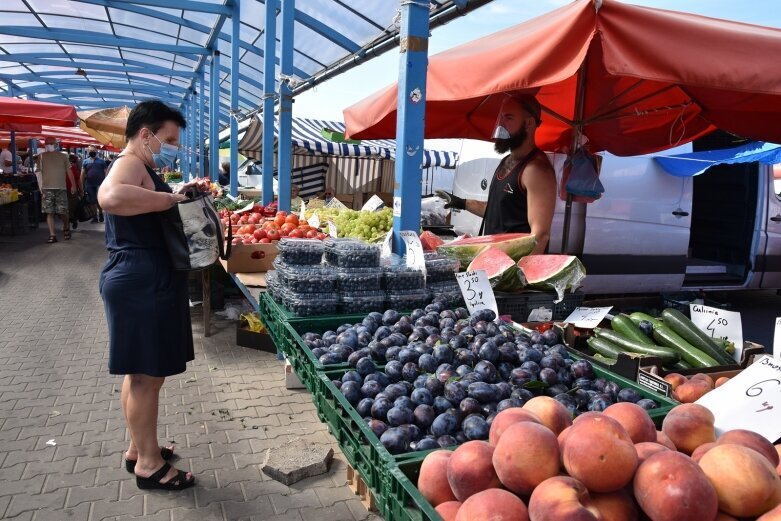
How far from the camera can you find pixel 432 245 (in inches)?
151

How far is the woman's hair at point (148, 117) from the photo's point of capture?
9.51ft

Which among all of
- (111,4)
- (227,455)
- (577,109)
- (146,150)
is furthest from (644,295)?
(111,4)

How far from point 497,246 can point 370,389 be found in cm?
183

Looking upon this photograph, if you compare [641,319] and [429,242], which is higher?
[429,242]

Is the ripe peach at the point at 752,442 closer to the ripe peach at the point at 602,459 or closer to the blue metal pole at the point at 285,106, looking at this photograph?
the ripe peach at the point at 602,459

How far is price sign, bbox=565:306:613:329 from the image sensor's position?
296cm

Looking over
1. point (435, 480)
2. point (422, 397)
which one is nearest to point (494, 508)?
point (435, 480)

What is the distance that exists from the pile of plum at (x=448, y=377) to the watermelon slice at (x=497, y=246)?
0.97 meters

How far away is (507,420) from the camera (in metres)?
1.36

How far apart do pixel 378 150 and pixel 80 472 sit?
1348 centimetres

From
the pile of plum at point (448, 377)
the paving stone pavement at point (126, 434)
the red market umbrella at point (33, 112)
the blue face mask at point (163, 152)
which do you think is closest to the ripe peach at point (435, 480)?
the pile of plum at point (448, 377)

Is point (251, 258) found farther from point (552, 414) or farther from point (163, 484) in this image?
point (552, 414)

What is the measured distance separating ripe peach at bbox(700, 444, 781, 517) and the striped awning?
33.8 ft

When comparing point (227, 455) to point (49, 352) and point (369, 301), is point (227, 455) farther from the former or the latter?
point (49, 352)
